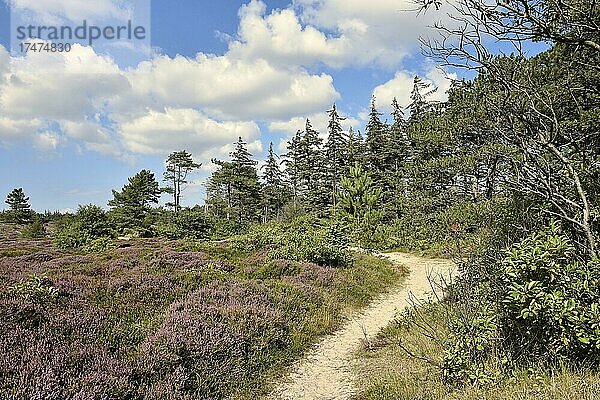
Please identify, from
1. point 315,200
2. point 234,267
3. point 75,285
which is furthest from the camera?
point 315,200

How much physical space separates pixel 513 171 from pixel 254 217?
4523 cm

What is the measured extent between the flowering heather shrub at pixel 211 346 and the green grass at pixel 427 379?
1.83 m

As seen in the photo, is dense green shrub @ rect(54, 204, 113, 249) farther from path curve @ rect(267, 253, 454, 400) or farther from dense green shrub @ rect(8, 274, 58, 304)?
path curve @ rect(267, 253, 454, 400)

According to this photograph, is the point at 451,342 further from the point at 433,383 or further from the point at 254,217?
the point at 254,217

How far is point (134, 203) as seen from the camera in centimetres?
A: 3809

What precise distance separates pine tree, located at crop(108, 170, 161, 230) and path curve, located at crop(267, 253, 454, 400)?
97.2ft

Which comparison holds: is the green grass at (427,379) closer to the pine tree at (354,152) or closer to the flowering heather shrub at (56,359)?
the flowering heather shrub at (56,359)

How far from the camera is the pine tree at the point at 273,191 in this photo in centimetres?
5310

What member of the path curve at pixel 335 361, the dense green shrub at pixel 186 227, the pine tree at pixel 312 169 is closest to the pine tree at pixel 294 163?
the pine tree at pixel 312 169

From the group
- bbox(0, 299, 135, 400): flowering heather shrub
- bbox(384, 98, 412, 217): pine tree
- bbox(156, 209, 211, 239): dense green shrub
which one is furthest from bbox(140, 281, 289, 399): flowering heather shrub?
bbox(384, 98, 412, 217): pine tree

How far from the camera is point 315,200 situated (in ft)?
150

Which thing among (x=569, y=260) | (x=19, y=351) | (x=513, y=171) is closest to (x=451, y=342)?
(x=569, y=260)

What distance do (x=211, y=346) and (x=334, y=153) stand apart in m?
40.5

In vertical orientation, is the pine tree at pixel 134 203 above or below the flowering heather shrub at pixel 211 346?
above
